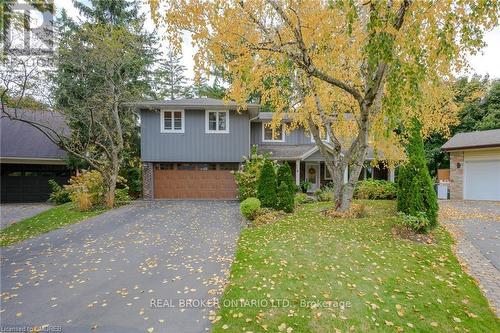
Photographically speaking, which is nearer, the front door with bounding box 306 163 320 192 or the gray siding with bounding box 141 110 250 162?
the gray siding with bounding box 141 110 250 162

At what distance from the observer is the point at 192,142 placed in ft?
52.0

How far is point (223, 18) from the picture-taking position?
734 cm

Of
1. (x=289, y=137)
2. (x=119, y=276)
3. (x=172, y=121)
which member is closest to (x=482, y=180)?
(x=289, y=137)

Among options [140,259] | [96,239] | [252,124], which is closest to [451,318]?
[140,259]

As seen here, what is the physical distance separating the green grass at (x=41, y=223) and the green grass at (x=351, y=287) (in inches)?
278

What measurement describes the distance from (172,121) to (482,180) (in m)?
17.5

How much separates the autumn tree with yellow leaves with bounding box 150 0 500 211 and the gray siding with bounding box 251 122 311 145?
6224 mm

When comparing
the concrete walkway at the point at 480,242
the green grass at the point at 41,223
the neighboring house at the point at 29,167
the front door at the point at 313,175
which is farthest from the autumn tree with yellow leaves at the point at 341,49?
the neighboring house at the point at 29,167

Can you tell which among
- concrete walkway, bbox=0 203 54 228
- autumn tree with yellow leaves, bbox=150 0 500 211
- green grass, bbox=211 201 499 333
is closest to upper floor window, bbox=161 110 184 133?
autumn tree with yellow leaves, bbox=150 0 500 211

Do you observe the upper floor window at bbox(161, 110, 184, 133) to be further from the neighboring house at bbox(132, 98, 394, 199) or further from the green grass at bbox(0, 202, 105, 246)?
the green grass at bbox(0, 202, 105, 246)

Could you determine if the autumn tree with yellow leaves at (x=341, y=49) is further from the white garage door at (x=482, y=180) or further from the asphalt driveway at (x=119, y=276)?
the white garage door at (x=482, y=180)

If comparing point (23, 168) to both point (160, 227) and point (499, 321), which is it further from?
point (499, 321)

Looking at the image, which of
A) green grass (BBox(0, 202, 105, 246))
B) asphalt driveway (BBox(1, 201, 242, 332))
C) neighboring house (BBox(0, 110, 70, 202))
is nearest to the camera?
asphalt driveway (BBox(1, 201, 242, 332))

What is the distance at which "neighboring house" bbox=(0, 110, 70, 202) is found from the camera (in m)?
16.6
